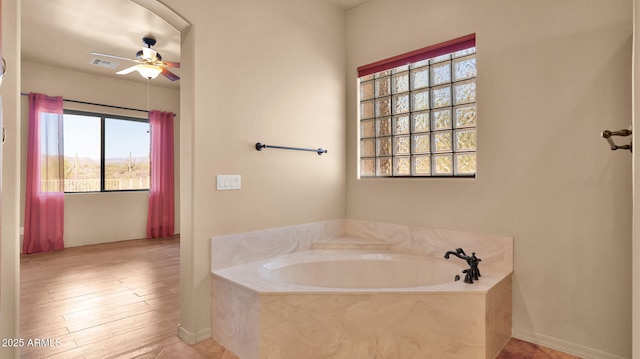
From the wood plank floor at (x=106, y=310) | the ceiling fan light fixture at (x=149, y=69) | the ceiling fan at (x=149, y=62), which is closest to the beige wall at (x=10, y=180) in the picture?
the wood plank floor at (x=106, y=310)

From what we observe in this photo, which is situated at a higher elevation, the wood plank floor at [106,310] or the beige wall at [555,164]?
the beige wall at [555,164]

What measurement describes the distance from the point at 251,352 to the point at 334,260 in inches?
36.8

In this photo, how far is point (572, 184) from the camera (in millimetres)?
2043

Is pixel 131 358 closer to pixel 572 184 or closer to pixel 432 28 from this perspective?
pixel 572 184

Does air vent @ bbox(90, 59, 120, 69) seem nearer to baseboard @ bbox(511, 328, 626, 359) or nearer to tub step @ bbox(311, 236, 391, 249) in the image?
tub step @ bbox(311, 236, 391, 249)

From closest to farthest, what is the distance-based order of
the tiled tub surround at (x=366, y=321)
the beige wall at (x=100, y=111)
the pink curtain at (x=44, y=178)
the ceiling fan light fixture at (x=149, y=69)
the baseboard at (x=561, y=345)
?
1. the tiled tub surround at (x=366, y=321)
2. the baseboard at (x=561, y=345)
3. the ceiling fan light fixture at (x=149, y=69)
4. the pink curtain at (x=44, y=178)
5. the beige wall at (x=100, y=111)

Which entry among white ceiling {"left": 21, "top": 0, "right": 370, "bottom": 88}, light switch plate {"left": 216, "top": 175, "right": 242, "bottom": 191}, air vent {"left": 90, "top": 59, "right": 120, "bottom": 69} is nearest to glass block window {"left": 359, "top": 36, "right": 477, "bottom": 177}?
white ceiling {"left": 21, "top": 0, "right": 370, "bottom": 88}

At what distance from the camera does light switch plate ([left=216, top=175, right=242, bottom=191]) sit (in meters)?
2.31

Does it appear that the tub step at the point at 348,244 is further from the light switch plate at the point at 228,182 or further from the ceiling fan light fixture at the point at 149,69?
the ceiling fan light fixture at the point at 149,69

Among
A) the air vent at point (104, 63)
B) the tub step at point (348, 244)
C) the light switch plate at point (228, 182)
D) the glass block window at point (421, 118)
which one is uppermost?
the air vent at point (104, 63)

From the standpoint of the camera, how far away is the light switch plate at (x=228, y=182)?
7.58 ft

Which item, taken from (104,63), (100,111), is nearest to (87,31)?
(104,63)

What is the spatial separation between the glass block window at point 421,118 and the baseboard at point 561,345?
3.59ft

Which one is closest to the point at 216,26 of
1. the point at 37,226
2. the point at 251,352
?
the point at 251,352
